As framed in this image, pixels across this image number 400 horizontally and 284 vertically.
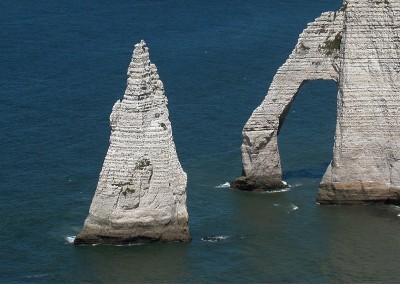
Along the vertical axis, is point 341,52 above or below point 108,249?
above

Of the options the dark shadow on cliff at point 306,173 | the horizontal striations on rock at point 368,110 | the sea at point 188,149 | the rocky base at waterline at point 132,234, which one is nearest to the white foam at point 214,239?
the sea at point 188,149

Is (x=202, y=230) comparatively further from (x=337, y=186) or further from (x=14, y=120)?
(x=14, y=120)

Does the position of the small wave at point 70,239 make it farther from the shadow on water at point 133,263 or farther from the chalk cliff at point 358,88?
the chalk cliff at point 358,88

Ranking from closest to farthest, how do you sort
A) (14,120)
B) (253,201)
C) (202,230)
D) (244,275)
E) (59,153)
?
1. (244,275)
2. (202,230)
3. (253,201)
4. (59,153)
5. (14,120)

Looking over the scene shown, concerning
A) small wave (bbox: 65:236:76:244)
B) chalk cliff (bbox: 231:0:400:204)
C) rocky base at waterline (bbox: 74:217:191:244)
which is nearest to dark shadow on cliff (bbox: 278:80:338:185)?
chalk cliff (bbox: 231:0:400:204)

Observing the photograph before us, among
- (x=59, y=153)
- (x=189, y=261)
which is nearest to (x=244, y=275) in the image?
(x=189, y=261)

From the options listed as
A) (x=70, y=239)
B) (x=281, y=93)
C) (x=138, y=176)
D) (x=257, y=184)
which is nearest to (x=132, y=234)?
(x=138, y=176)
